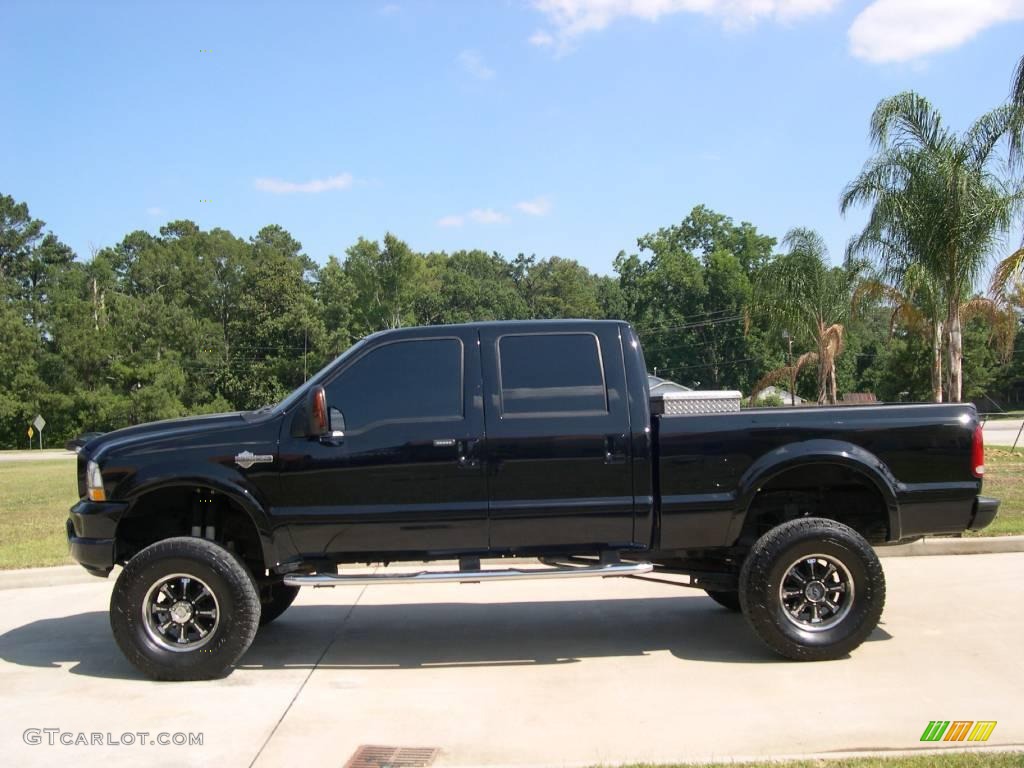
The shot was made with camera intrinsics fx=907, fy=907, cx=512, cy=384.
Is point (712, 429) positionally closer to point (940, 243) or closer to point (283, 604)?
point (283, 604)

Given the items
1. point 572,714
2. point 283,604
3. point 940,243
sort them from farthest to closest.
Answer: point 940,243 < point 283,604 < point 572,714

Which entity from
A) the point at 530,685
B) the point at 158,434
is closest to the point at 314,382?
the point at 158,434

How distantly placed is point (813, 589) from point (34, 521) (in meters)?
10.7

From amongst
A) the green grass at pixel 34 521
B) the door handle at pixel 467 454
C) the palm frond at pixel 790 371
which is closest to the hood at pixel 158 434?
the door handle at pixel 467 454

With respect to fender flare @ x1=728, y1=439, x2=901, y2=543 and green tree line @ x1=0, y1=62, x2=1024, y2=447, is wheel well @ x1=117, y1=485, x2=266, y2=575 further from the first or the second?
green tree line @ x1=0, y1=62, x2=1024, y2=447

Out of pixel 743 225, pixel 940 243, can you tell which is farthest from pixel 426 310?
pixel 940 243

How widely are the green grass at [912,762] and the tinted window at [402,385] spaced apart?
8.39 ft

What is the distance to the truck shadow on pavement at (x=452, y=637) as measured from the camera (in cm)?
605

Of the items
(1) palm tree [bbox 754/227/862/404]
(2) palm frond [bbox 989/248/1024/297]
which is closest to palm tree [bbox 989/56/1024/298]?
(2) palm frond [bbox 989/248/1024/297]

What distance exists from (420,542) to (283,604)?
1.92 metres

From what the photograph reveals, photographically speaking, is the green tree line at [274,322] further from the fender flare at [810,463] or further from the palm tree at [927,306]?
the fender flare at [810,463]

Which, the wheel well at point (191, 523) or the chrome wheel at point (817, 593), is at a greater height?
the wheel well at point (191, 523)

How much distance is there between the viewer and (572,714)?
4949 millimetres

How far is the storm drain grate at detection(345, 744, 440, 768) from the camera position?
4.29 meters
